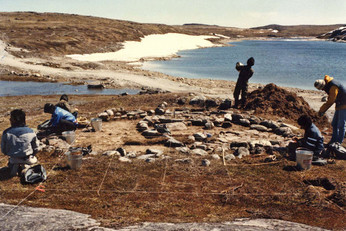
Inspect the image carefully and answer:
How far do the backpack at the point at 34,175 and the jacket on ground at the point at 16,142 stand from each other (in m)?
0.38

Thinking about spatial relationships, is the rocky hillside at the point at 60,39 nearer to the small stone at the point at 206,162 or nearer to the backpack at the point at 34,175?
the backpack at the point at 34,175

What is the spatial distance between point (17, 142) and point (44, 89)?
1929cm

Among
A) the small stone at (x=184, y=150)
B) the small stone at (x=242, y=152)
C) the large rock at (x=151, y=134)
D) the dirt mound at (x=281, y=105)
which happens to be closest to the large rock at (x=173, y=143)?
the small stone at (x=184, y=150)

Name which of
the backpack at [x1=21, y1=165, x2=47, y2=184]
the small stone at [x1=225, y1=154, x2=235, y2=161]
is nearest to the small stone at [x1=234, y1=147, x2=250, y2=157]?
the small stone at [x1=225, y1=154, x2=235, y2=161]

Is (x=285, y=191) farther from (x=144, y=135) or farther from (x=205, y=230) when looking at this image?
(x=144, y=135)

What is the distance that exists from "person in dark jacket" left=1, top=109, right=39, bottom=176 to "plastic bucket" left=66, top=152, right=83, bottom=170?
0.84m

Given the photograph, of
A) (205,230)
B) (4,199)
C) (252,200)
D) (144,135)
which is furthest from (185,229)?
(144,135)

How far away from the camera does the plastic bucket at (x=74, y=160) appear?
7758mm

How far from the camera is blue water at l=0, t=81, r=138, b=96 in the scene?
77.8 ft

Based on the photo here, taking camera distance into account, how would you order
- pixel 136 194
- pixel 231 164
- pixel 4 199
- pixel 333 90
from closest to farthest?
1. pixel 4 199
2. pixel 136 194
3. pixel 231 164
4. pixel 333 90

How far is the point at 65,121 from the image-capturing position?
10.7m

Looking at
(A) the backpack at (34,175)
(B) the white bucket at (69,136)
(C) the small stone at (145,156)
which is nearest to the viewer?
(A) the backpack at (34,175)

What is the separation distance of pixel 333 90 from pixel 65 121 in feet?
26.9

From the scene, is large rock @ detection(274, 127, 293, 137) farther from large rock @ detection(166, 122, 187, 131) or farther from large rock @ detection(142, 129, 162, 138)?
large rock @ detection(142, 129, 162, 138)
